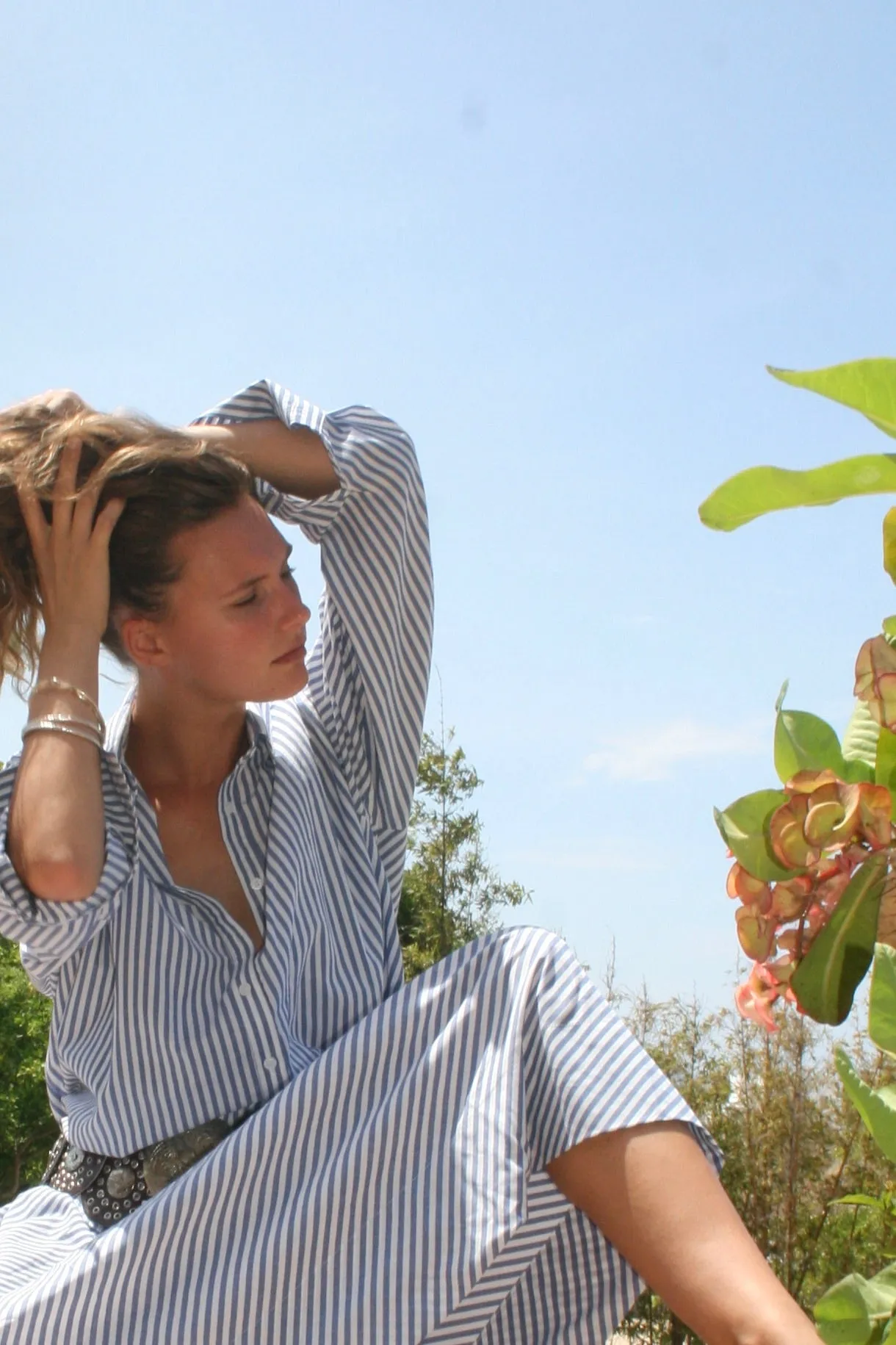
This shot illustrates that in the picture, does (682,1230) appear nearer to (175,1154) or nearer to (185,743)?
(175,1154)

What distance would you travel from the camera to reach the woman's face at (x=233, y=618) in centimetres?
210

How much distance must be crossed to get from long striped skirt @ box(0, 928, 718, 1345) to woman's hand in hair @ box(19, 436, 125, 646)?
30.8 inches

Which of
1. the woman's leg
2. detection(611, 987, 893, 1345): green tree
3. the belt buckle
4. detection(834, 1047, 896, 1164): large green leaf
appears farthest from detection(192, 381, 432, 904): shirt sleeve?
detection(611, 987, 893, 1345): green tree

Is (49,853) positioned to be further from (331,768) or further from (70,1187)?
(331,768)

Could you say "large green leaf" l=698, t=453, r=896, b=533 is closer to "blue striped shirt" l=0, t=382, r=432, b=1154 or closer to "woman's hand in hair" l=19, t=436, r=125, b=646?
"blue striped shirt" l=0, t=382, r=432, b=1154

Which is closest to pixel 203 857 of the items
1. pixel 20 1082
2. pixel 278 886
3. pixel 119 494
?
pixel 278 886

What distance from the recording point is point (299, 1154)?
1.59 m

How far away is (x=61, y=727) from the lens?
76.4 inches

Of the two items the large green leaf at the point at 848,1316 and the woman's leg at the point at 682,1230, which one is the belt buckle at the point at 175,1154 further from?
the large green leaf at the point at 848,1316

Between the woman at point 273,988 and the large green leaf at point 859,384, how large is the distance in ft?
2.94

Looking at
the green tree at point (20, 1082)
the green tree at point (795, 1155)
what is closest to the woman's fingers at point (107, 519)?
the green tree at point (795, 1155)

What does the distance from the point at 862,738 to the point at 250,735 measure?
60.5 inches

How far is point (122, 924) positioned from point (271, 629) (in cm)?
49

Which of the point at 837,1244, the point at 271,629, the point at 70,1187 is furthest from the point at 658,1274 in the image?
the point at 837,1244
